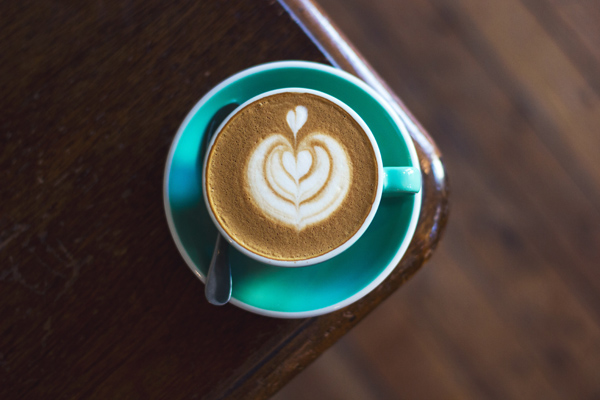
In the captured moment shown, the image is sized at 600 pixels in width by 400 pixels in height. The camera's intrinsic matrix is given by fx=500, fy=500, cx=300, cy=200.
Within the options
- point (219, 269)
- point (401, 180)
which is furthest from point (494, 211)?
point (219, 269)

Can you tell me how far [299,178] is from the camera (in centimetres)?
60

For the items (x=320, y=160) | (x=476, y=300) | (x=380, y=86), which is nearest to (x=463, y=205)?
(x=476, y=300)

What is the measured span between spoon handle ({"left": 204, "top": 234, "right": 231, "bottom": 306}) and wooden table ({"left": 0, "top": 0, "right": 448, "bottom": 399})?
9 centimetres

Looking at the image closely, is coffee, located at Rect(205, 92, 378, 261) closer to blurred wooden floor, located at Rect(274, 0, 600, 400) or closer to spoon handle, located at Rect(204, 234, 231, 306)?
spoon handle, located at Rect(204, 234, 231, 306)

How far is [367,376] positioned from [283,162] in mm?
780

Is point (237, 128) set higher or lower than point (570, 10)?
higher

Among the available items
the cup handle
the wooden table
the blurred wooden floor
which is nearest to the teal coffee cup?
the cup handle

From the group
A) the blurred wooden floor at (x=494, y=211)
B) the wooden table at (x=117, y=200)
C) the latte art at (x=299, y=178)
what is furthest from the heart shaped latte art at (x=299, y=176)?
the blurred wooden floor at (x=494, y=211)

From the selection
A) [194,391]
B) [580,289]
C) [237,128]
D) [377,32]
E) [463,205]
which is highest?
[237,128]

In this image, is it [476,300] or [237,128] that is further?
[476,300]

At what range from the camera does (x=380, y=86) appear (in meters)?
0.69

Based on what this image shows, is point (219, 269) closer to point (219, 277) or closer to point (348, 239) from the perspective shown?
point (219, 277)

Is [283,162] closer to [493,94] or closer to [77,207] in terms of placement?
[77,207]

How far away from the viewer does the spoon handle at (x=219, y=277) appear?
1.96 ft
